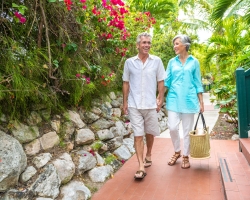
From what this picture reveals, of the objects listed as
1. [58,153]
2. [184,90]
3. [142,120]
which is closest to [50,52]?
[58,153]

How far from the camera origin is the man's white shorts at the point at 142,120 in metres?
3.97

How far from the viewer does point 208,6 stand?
60.8 ft

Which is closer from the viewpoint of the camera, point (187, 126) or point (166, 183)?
point (166, 183)

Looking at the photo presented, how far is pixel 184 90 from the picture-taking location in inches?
164

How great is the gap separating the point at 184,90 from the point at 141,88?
0.68 m

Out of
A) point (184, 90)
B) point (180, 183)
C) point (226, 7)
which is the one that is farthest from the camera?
point (226, 7)

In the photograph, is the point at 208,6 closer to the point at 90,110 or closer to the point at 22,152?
the point at 90,110

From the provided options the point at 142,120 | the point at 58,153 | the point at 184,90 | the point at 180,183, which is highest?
the point at 184,90

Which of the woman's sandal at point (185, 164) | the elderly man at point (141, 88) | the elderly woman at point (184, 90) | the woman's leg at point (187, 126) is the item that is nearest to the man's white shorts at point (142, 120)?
the elderly man at point (141, 88)

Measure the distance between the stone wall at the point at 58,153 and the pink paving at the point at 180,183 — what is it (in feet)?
0.77

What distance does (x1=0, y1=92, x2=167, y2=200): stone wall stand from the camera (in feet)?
9.58

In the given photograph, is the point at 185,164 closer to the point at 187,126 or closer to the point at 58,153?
the point at 187,126

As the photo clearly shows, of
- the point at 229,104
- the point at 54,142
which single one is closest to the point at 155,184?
the point at 54,142

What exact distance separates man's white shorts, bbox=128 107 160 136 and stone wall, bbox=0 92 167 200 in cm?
69
